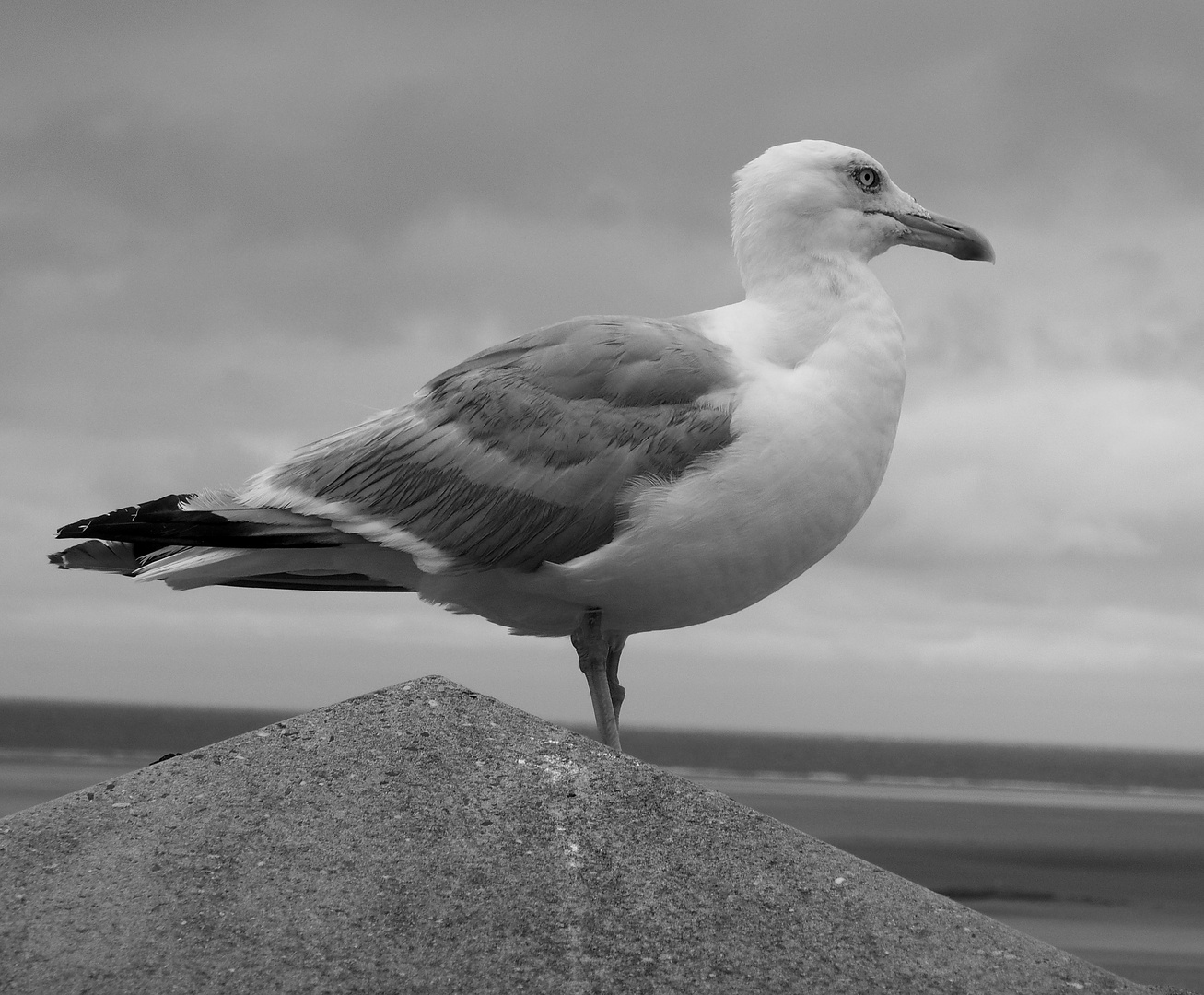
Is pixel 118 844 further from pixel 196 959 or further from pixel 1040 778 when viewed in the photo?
pixel 1040 778

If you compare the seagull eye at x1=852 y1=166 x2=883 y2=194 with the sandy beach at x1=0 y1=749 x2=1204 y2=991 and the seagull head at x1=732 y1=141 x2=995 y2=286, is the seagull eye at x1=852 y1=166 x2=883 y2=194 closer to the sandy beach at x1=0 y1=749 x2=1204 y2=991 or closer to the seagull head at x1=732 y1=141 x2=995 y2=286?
the seagull head at x1=732 y1=141 x2=995 y2=286

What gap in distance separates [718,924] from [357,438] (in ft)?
12.0

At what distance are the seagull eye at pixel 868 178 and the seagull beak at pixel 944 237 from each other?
209 millimetres

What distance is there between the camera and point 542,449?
766 centimetres

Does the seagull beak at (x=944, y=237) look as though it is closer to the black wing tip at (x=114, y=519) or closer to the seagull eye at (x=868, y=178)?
the seagull eye at (x=868, y=178)

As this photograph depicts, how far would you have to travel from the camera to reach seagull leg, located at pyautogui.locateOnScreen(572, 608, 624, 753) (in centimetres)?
793

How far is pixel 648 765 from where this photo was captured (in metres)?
6.91

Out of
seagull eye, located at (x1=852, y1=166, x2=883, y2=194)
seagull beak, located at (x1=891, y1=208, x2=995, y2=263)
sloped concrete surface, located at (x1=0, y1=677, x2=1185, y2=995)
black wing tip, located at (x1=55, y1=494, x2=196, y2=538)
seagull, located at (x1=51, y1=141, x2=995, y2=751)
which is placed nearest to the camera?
sloped concrete surface, located at (x1=0, y1=677, x2=1185, y2=995)

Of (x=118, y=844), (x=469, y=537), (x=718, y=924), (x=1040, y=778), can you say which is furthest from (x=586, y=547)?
(x=1040, y=778)

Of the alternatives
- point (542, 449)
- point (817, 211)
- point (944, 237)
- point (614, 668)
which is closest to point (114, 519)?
point (542, 449)

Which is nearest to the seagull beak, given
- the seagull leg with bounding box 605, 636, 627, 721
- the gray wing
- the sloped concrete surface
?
the gray wing

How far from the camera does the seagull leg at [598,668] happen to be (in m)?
7.93

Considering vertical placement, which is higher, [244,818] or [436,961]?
[244,818]

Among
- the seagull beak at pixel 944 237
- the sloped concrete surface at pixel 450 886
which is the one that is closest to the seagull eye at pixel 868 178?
the seagull beak at pixel 944 237
